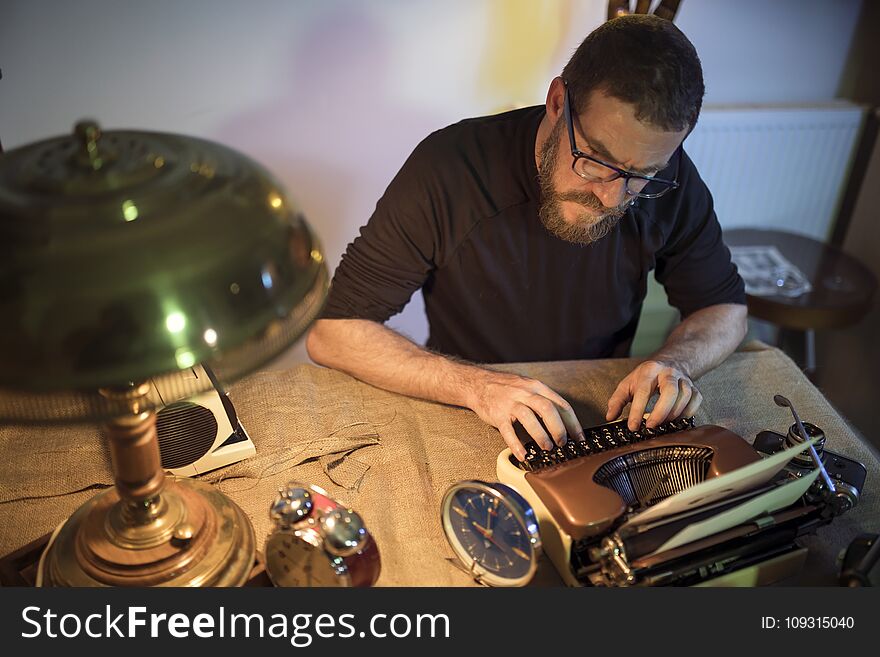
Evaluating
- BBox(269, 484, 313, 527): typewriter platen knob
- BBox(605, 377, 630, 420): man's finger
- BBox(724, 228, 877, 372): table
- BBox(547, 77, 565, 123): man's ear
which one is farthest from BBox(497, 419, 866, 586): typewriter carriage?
BBox(724, 228, 877, 372): table

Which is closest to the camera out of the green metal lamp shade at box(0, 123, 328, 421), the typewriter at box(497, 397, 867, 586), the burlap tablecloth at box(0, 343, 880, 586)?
the green metal lamp shade at box(0, 123, 328, 421)

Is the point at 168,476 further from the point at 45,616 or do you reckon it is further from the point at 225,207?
the point at 225,207

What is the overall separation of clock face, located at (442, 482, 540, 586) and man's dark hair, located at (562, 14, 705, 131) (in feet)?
2.75

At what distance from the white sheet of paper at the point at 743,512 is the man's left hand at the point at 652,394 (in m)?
0.30

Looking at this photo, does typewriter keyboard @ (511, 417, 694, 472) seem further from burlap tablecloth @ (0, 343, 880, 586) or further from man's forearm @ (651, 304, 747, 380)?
man's forearm @ (651, 304, 747, 380)

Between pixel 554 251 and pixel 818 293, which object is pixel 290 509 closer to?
pixel 554 251

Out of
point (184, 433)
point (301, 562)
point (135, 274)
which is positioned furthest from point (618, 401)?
point (135, 274)

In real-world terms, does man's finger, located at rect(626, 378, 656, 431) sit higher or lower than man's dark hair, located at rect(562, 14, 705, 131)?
lower

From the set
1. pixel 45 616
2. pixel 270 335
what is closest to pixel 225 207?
pixel 270 335

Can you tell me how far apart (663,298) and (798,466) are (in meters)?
1.80

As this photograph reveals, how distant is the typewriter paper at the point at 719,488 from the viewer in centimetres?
128

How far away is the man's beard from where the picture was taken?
186 centimetres

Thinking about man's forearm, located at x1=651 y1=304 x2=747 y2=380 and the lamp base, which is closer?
the lamp base

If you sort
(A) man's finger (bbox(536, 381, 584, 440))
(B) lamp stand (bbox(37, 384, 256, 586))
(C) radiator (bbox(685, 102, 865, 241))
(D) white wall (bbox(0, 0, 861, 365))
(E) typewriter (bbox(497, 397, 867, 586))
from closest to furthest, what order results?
(B) lamp stand (bbox(37, 384, 256, 586)) < (E) typewriter (bbox(497, 397, 867, 586)) < (A) man's finger (bbox(536, 381, 584, 440)) < (D) white wall (bbox(0, 0, 861, 365)) < (C) radiator (bbox(685, 102, 865, 241))
